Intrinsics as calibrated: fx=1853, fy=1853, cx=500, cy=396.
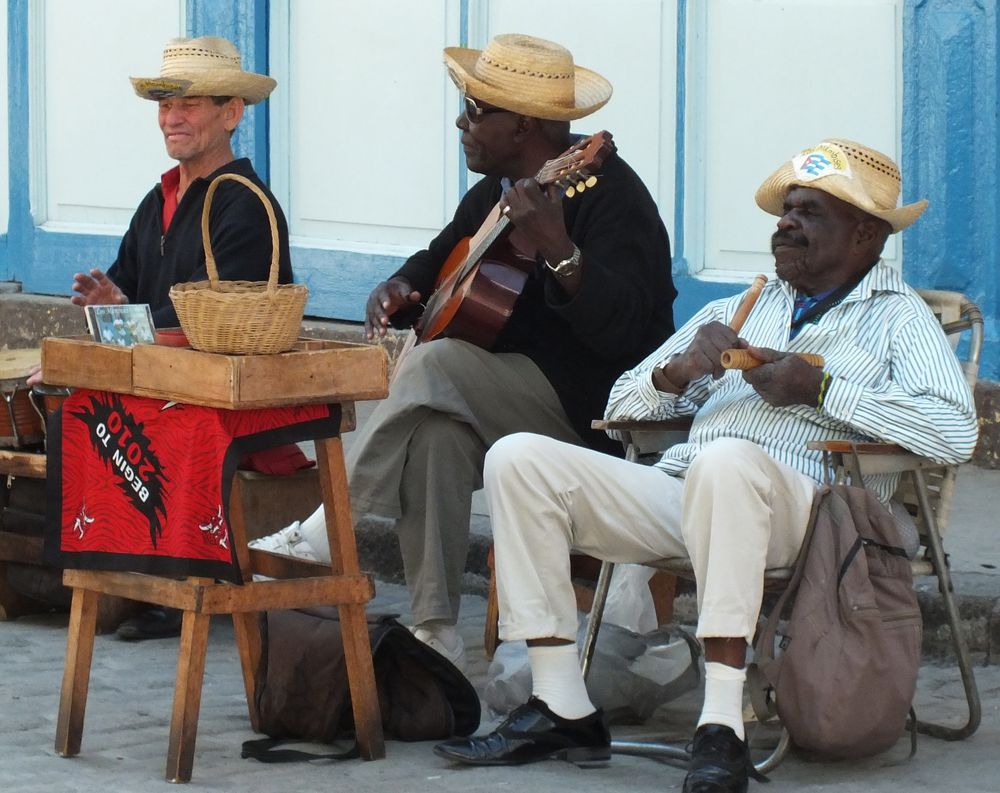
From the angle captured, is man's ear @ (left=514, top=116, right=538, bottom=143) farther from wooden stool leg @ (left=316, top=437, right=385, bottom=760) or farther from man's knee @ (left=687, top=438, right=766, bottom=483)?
man's knee @ (left=687, top=438, right=766, bottom=483)

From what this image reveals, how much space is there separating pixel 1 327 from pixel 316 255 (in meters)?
1.75

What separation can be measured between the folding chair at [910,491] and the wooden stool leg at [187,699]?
2.92ft

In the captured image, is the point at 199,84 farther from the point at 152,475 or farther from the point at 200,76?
the point at 152,475

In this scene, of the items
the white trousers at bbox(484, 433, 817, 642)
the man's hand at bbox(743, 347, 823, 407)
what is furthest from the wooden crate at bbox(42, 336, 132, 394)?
the man's hand at bbox(743, 347, 823, 407)

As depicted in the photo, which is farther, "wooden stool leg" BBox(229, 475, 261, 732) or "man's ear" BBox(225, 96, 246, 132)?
"man's ear" BBox(225, 96, 246, 132)

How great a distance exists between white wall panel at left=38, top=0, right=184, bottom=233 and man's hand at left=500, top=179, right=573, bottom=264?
442cm

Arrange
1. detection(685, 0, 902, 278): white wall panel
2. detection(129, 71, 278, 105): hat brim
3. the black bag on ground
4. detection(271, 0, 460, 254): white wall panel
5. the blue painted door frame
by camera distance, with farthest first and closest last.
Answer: detection(271, 0, 460, 254): white wall panel, detection(685, 0, 902, 278): white wall panel, the blue painted door frame, detection(129, 71, 278, 105): hat brim, the black bag on ground

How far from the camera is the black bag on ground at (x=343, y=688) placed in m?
4.00

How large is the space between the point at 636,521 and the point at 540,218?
2.43 feet

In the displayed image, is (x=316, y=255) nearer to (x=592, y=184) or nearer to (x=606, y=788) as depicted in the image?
(x=592, y=184)

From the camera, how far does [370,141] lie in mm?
7617

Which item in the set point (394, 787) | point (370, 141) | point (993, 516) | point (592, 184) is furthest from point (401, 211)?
point (394, 787)

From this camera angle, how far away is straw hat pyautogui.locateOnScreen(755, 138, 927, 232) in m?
4.05


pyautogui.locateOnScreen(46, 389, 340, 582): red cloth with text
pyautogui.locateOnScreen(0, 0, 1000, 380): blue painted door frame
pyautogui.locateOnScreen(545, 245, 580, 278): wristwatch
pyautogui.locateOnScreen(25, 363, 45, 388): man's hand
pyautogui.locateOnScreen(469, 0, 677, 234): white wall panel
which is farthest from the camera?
pyautogui.locateOnScreen(469, 0, 677, 234): white wall panel
